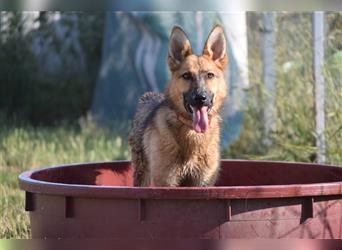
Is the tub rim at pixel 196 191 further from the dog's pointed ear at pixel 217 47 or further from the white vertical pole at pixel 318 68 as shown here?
the white vertical pole at pixel 318 68

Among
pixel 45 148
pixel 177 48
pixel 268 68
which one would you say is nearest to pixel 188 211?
pixel 177 48

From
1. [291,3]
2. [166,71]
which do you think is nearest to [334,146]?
[291,3]

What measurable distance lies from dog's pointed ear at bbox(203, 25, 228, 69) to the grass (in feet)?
7.21

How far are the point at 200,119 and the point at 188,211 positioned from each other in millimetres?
1279

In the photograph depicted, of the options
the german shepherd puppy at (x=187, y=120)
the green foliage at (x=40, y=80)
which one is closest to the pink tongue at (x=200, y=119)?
the german shepherd puppy at (x=187, y=120)

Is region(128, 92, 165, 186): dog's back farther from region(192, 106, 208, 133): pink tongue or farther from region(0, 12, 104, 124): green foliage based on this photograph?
region(0, 12, 104, 124): green foliage

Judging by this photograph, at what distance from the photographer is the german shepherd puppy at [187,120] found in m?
5.32

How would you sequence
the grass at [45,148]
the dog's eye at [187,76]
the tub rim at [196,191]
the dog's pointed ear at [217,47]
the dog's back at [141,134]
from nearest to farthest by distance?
the tub rim at [196,191] → the dog's eye at [187,76] → the dog's pointed ear at [217,47] → the dog's back at [141,134] → the grass at [45,148]

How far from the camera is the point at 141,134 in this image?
597 cm

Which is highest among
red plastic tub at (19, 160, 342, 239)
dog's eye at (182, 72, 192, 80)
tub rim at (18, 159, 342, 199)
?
dog's eye at (182, 72, 192, 80)

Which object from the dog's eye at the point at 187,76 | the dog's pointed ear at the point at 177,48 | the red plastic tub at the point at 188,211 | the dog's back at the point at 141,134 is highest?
the dog's pointed ear at the point at 177,48

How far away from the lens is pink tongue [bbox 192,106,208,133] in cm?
531

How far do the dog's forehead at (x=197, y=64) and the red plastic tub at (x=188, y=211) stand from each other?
1424mm

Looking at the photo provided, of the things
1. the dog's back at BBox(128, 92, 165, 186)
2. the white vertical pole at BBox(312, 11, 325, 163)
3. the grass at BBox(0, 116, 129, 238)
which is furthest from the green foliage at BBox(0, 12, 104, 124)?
the dog's back at BBox(128, 92, 165, 186)
